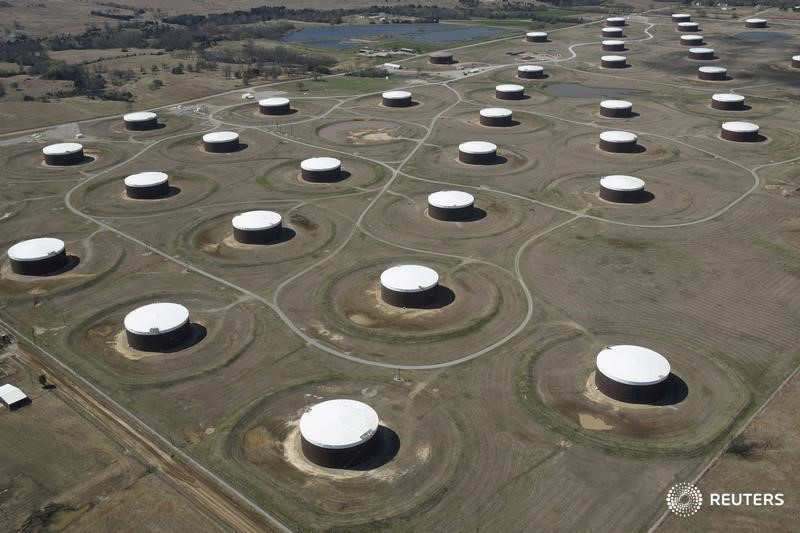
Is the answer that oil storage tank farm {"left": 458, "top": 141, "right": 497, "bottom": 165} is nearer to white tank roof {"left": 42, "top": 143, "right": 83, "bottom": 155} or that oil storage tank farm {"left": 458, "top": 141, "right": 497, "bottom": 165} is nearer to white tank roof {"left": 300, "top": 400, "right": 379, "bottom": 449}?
white tank roof {"left": 42, "top": 143, "right": 83, "bottom": 155}

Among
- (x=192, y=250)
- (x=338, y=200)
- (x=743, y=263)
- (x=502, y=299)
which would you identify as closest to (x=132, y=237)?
(x=192, y=250)

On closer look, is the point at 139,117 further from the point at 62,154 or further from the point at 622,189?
the point at 622,189

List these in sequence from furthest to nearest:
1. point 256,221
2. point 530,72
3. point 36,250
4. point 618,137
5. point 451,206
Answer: point 530,72 → point 618,137 → point 451,206 → point 256,221 → point 36,250

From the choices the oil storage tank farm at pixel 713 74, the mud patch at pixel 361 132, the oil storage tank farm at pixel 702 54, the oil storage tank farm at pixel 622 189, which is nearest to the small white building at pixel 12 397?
the oil storage tank farm at pixel 622 189

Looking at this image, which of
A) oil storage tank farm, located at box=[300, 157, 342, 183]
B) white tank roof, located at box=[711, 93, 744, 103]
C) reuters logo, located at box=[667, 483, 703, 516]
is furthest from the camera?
white tank roof, located at box=[711, 93, 744, 103]

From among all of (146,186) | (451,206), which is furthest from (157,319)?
(451,206)

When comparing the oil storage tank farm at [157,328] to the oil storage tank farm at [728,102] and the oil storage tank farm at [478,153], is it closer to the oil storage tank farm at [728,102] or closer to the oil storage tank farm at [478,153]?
the oil storage tank farm at [478,153]

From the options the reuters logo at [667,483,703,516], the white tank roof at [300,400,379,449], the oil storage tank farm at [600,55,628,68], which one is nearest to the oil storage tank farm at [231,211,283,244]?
the white tank roof at [300,400,379,449]
